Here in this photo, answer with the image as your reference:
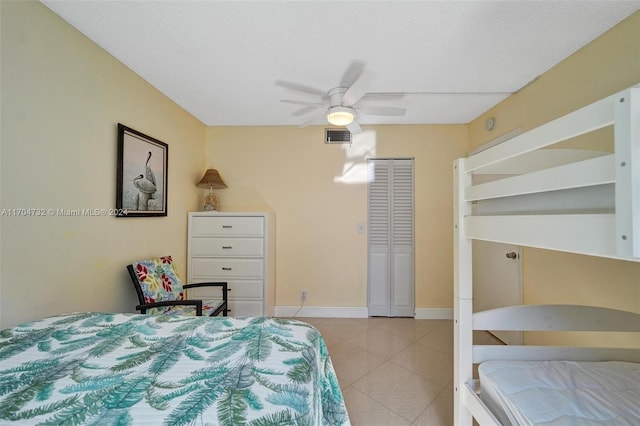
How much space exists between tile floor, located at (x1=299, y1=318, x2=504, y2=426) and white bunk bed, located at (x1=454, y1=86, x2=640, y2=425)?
0.44 meters

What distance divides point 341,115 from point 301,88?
1.56ft

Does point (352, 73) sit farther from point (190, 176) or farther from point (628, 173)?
point (190, 176)

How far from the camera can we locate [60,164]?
148 cm

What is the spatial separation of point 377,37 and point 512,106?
1.62 m

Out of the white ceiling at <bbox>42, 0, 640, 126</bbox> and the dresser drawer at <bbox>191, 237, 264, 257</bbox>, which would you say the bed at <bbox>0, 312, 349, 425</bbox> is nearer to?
the dresser drawer at <bbox>191, 237, 264, 257</bbox>

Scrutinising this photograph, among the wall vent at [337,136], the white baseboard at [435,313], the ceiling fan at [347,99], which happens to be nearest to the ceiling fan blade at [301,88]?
the ceiling fan at [347,99]

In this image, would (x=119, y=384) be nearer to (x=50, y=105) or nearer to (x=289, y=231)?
(x=50, y=105)

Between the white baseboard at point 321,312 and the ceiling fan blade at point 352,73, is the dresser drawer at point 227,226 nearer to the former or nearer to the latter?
the white baseboard at point 321,312

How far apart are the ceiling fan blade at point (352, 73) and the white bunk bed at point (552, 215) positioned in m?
1.14

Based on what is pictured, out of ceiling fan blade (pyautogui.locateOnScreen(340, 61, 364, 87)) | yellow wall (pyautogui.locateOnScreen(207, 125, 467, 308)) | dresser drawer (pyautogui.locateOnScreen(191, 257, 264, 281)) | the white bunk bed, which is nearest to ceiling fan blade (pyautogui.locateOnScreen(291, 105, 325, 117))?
yellow wall (pyautogui.locateOnScreen(207, 125, 467, 308))

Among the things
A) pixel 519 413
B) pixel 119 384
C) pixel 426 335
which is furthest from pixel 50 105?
pixel 426 335

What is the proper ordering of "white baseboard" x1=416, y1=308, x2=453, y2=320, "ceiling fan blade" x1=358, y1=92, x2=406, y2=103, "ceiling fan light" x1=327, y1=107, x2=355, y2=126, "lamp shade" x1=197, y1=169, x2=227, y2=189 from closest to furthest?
"ceiling fan light" x1=327, y1=107, x2=355, y2=126, "ceiling fan blade" x1=358, y1=92, x2=406, y2=103, "lamp shade" x1=197, y1=169, x2=227, y2=189, "white baseboard" x1=416, y1=308, x2=453, y2=320

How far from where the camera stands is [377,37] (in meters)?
1.62

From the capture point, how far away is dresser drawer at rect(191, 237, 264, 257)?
2.70 m
